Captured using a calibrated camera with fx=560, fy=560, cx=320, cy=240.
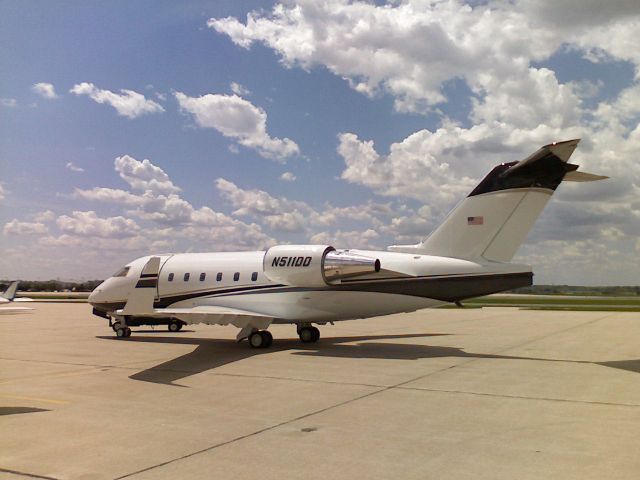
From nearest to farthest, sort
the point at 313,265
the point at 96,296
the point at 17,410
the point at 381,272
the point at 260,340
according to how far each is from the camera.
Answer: the point at 17,410 < the point at 381,272 < the point at 313,265 < the point at 260,340 < the point at 96,296

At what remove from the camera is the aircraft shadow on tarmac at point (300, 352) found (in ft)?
43.4

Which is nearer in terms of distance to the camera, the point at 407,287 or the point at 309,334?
the point at 407,287

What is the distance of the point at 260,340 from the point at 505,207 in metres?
8.35

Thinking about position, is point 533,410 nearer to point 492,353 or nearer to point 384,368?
point 384,368

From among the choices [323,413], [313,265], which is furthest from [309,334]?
[323,413]

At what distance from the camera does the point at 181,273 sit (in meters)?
20.3

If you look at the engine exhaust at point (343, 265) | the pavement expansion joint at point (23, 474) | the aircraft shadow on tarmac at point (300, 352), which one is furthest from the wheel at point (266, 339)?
the pavement expansion joint at point (23, 474)

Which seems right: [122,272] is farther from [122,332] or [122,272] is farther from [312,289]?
[312,289]

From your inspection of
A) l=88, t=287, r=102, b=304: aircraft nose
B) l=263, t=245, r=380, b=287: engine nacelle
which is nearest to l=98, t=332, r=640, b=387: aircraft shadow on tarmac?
l=263, t=245, r=380, b=287: engine nacelle

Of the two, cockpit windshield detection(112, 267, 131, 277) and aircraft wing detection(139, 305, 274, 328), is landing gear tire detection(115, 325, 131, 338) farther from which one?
aircraft wing detection(139, 305, 274, 328)

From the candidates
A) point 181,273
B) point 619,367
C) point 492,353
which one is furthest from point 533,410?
point 181,273

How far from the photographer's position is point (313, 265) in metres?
16.8

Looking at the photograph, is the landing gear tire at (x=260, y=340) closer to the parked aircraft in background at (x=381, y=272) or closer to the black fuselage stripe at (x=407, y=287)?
the parked aircraft in background at (x=381, y=272)

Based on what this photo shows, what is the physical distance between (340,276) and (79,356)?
7859 mm
